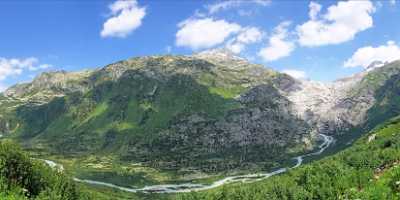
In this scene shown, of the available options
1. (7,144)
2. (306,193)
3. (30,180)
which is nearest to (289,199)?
(306,193)

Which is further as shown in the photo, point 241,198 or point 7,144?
point 241,198

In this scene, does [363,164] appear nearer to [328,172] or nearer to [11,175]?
[328,172]

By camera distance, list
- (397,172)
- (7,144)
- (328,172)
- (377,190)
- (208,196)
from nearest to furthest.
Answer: (377,190), (397,172), (7,144), (328,172), (208,196)

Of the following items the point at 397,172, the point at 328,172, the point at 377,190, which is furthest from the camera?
the point at 328,172

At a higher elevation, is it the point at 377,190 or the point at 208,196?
the point at 377,190

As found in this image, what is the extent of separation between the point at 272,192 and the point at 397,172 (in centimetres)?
10124

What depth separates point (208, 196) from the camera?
19250 centimetres

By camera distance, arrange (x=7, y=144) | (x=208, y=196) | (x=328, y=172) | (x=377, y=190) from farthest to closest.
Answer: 1. (x=208, y=196)
2. (x=328, y=172)
3. (x=7, y=144)
4. (x=377, y=190)

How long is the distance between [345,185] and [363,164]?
27198mm

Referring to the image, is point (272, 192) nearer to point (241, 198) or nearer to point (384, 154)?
point (241, 198)

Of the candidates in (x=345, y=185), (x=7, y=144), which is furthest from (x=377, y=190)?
(x=7, y=144)

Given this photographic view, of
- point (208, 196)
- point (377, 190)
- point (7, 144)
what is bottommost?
point (208, 196)

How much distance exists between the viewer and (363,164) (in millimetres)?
166500

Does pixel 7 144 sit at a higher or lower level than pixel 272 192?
higher
